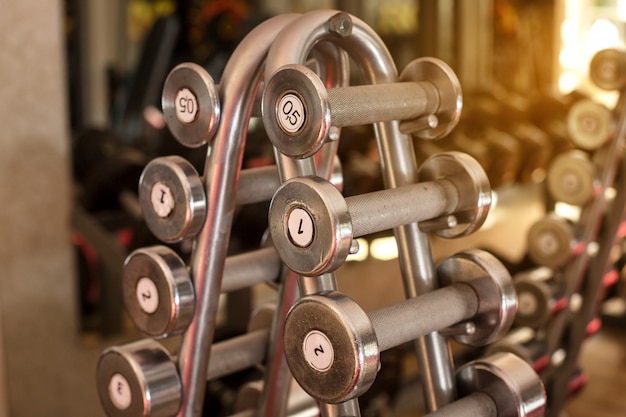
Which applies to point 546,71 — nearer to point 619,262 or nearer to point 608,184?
point 619,262

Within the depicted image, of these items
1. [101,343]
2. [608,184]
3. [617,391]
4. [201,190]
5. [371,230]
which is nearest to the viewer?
[371,230]

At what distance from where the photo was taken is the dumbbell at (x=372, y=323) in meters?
0.87

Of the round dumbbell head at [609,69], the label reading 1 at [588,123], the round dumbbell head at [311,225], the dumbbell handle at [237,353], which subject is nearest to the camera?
the round dumbbell head at [311,225]

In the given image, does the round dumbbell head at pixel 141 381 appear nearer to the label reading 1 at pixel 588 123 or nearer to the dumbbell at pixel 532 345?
the dumbbell at pixel 532 345

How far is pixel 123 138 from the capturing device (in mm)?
3363

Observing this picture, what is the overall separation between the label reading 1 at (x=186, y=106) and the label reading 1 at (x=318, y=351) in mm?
345

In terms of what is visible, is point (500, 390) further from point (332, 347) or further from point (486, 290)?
point (332, 347)

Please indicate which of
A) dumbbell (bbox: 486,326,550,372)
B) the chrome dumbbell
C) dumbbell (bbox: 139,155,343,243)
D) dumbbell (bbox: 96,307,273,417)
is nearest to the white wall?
dumbbell (bbox: 96,307,273,417)

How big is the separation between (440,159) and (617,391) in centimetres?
186

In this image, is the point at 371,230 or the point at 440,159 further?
the point at 440,159

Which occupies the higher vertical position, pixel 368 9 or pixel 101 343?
pixel 368 9

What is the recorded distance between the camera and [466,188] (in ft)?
3.42

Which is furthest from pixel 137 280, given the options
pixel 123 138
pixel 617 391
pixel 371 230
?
pixel 123 138

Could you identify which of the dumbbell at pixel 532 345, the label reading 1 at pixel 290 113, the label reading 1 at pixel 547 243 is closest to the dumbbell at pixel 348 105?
the label reading 1 at pixel 290 113
